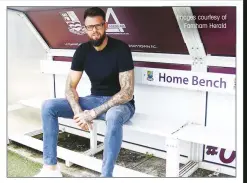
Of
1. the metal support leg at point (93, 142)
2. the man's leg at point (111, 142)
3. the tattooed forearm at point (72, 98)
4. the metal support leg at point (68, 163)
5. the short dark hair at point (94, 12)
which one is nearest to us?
the man's leg at point (111, 142)

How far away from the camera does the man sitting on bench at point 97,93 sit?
170cm

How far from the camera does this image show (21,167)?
1.98m

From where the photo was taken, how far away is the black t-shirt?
5.79 ft

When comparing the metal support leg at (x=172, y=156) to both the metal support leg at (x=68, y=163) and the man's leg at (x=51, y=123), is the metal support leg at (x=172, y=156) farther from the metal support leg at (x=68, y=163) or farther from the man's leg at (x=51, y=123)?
the metal support leg at (x=68, y=163)

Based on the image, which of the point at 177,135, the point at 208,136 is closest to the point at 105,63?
the point at 177,135

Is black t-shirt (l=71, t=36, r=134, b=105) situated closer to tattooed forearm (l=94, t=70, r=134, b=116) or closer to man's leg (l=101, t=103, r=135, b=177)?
tattooed forearm (l=94, t=70, r=134, b=116)

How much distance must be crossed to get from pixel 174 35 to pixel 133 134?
0.76 m

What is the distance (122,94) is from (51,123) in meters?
0.40

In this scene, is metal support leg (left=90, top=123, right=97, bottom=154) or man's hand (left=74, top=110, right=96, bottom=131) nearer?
man's hand (left=74, top=110, right=96, bottom=131)

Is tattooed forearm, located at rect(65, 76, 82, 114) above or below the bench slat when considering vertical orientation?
above

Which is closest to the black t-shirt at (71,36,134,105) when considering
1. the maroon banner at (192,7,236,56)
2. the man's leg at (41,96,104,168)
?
the man's leg at (41,96,104,168)

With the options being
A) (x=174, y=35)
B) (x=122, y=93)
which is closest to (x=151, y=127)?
(x=122, y=93)

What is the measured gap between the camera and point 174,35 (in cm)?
181

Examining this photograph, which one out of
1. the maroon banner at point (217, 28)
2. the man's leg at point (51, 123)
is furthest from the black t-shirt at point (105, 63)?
the maroon banner at point (217, 28)
